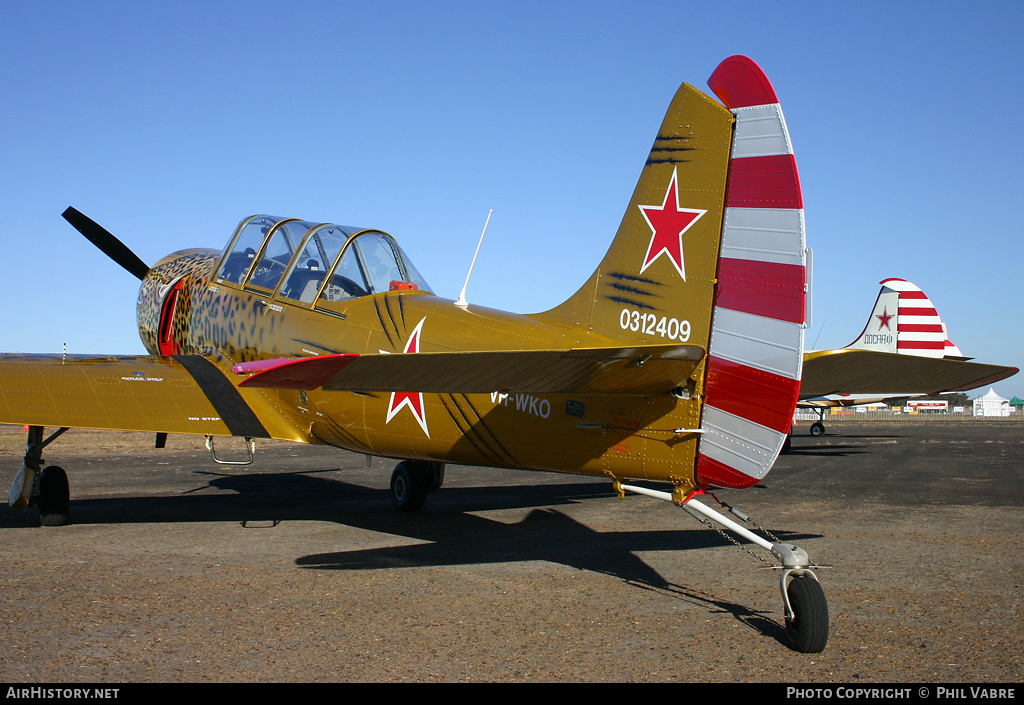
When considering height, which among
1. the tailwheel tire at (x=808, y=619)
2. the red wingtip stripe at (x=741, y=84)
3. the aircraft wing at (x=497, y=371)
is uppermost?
the red wingtip stripe at (x=741, y=84)

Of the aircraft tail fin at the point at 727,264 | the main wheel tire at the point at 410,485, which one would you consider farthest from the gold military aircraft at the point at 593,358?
the main wheel tire at the point at 410,485

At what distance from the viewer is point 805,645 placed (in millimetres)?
4422

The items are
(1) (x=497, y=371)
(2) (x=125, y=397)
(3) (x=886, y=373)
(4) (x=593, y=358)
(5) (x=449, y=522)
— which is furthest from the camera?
(5) (x=449, y=522)

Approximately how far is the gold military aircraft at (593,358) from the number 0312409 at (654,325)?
0.01 m

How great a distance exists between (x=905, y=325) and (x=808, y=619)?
96.8 ft

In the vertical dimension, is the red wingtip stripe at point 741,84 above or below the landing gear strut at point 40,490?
above

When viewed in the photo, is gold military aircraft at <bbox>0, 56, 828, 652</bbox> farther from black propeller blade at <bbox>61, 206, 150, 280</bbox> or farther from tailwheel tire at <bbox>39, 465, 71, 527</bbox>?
black propeller blade at <bbox>61, 206, 150, 280</bbox>

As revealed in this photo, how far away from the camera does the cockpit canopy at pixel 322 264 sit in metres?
7.96

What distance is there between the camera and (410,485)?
997 cm

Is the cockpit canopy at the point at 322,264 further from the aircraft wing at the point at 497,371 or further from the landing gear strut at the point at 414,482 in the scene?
the aircraft wing at the point at 497,371

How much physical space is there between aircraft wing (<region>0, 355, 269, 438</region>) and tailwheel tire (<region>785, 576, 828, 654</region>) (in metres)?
5.36

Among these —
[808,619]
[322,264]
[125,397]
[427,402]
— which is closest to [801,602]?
[808,619]

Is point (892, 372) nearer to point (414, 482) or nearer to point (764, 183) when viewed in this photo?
point (764, 183)

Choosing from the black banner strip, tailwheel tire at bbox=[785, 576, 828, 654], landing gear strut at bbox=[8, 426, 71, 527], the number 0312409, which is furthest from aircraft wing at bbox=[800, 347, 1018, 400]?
landing gear strut at bbox=[8, 426, 71, 527]
